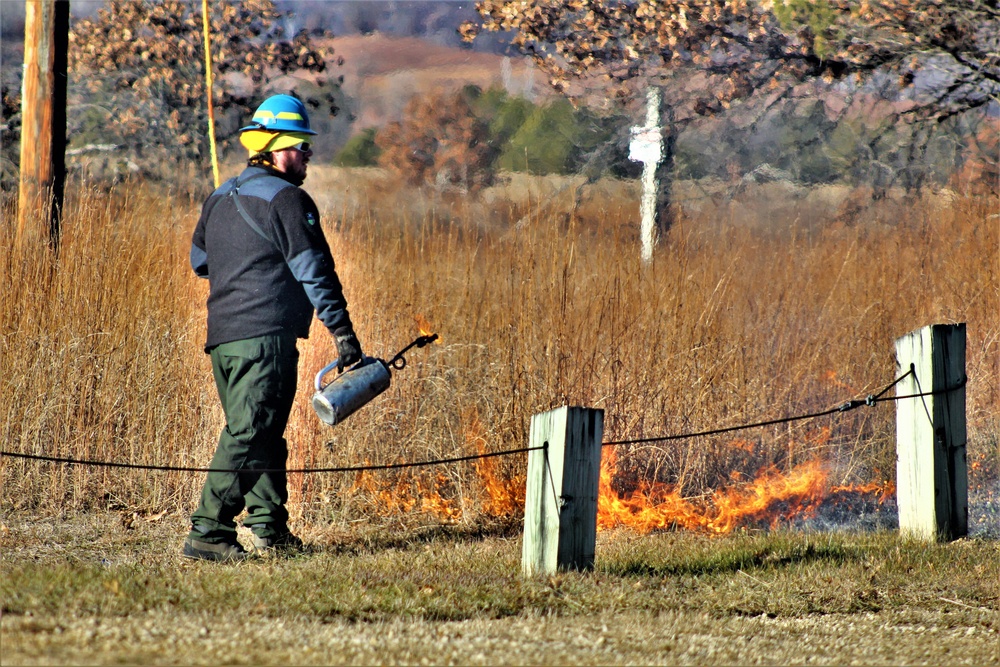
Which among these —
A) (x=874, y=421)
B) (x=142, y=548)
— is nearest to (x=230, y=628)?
(x=142, y=548)

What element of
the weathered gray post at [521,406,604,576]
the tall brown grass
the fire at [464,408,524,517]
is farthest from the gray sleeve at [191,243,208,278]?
the fire at [464,408,524,517]

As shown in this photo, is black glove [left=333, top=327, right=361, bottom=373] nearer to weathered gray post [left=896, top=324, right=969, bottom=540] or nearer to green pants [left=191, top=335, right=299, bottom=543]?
green pants [left=191, top=335, right=299, bottom=543]

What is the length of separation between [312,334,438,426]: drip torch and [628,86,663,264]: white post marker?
9.68ft

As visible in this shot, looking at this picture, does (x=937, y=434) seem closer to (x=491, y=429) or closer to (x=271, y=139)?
(x=491, y=429)

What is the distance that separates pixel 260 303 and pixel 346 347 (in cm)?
43

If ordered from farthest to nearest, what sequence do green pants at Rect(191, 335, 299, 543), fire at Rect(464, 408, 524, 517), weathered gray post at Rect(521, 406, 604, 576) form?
fire at Rect(464, 408, 524, 517), green pants at Rect(191, 335, 299, 543), weathered gray post at Rect(521, 406, 604, 576)

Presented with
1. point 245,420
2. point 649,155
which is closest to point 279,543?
point 245,420

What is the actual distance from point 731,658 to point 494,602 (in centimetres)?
94

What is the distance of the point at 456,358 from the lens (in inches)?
250

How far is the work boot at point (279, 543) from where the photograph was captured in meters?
4.77

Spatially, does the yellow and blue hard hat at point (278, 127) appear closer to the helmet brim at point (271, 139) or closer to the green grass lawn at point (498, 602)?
the helmet brim at point (271, 139)

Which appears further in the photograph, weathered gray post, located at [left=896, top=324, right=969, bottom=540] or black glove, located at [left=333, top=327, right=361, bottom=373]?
weathered gray post, located at [left=896, top=324, right=969, bottom=540]

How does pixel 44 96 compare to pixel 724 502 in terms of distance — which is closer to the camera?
pixel 724 502

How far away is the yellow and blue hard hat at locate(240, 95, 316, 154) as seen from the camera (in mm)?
4645
